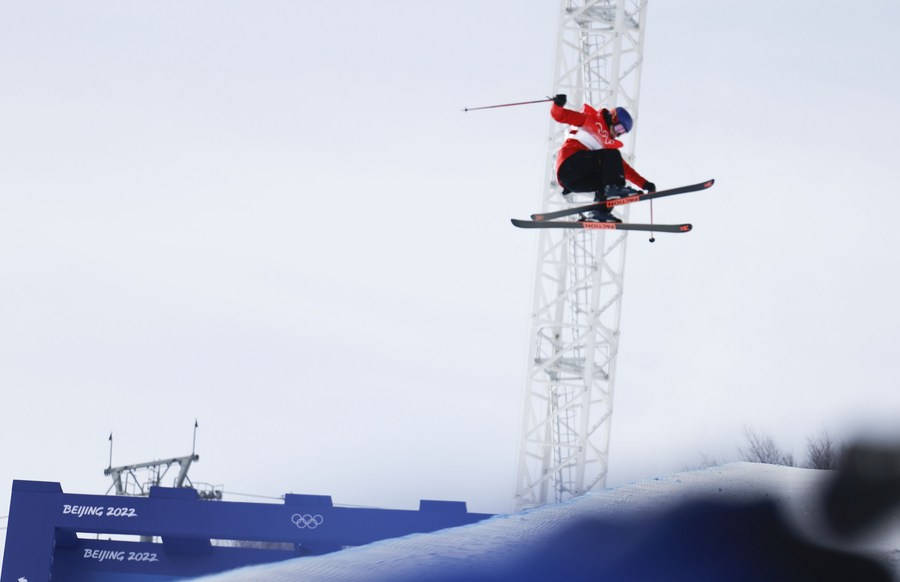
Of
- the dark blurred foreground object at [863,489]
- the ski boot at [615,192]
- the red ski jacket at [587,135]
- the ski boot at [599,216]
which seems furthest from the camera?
the ski boot at [599,216]

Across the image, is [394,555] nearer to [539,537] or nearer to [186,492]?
[539,537]

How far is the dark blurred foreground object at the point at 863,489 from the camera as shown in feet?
8.63

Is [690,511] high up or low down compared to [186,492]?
down

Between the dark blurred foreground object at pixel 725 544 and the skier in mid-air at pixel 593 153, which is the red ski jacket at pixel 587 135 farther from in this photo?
the dark blurred foreground object at pixel 725 544

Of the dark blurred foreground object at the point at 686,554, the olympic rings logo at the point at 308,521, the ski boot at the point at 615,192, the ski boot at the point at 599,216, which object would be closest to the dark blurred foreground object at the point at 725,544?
the dark blurred foreground object at the point at 686,554

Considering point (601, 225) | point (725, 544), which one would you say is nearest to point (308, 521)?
point (601, 225)

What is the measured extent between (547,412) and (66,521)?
6.49m

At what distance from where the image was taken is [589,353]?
49.7 ft

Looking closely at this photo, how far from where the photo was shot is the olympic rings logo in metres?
11.2

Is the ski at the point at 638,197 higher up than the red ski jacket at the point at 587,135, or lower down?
lower down

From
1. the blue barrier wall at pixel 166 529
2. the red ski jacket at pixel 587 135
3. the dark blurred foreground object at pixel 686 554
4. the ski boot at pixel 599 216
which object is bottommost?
the dark blurred foreground object at pixel 686 554

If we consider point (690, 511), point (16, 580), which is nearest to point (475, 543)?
point (690, 511)

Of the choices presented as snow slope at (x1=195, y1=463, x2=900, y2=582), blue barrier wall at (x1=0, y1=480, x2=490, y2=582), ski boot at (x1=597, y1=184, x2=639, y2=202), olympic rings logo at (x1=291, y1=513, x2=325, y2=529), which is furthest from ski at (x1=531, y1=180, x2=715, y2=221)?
snow slope at (x1=195, y1=463, x2=900, y2=582)

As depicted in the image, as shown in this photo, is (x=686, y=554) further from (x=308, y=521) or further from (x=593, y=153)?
(x=308, y=521)
